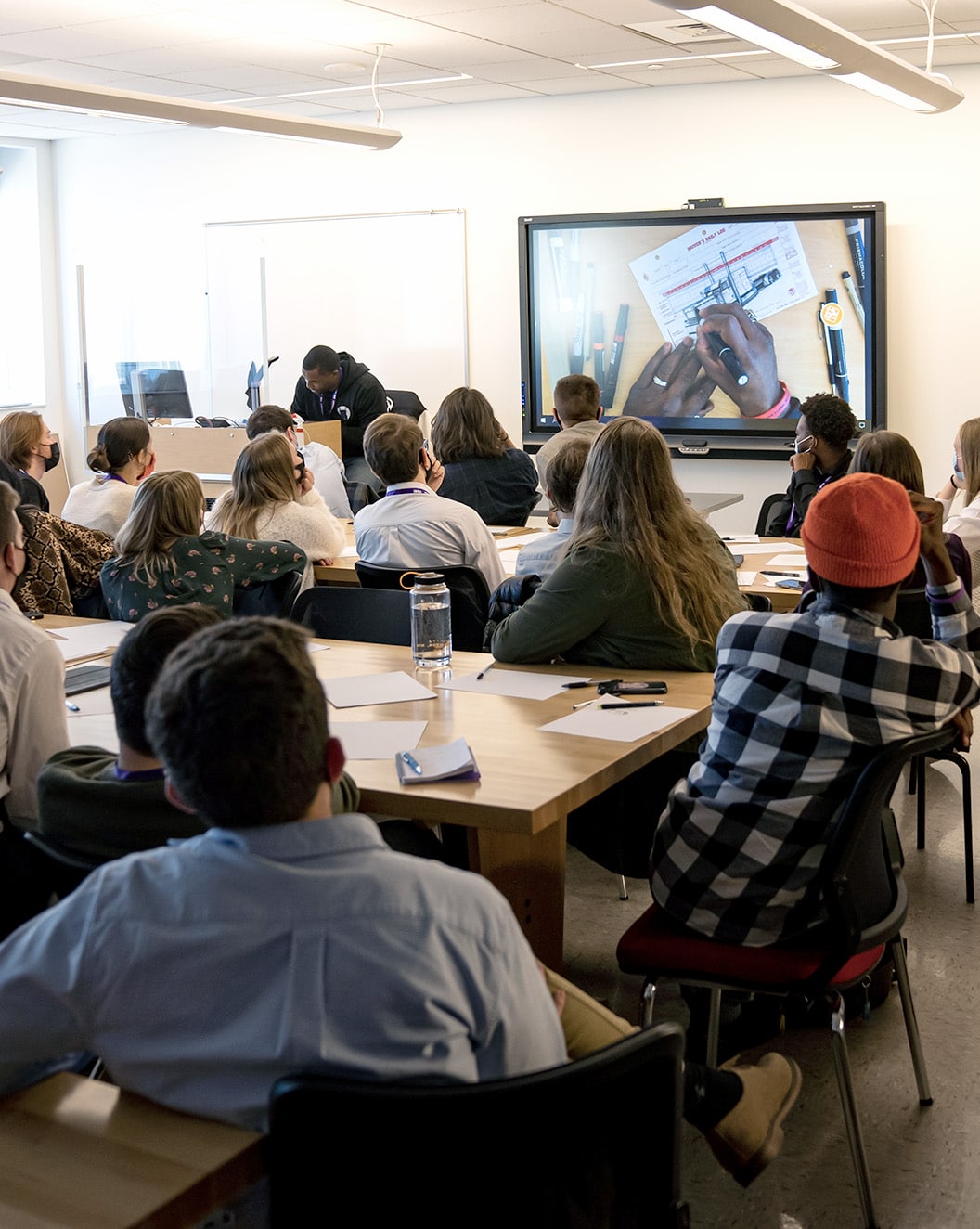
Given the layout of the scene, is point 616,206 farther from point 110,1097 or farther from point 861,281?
point 110,1097

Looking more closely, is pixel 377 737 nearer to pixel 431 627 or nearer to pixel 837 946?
pixel 431 627

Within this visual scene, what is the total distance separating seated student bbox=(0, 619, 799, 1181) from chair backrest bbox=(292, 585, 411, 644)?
7.57 ft

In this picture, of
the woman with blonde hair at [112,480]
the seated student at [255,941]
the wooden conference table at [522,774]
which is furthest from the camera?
the woman with blonde hair at [112,480]

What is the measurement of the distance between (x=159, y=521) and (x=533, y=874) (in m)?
1.67

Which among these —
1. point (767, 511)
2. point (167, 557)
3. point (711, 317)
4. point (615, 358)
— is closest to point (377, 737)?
point (167, 557)

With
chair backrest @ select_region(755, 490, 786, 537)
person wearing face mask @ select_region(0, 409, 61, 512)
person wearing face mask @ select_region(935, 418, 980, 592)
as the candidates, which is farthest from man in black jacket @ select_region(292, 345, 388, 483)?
person wearing face mask @ select_region(935, 418, 980, 592)

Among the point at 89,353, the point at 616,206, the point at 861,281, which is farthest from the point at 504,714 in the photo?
the point at 89,353

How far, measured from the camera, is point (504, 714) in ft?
9.00

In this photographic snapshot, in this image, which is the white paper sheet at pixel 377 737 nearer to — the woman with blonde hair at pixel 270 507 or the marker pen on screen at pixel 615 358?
the woman with blonde hair at pixel 270 507

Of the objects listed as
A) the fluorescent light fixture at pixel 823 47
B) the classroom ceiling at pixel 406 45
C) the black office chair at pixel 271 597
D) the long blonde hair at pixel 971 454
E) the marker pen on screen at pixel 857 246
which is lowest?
→ the black office chair at pixel 271 597

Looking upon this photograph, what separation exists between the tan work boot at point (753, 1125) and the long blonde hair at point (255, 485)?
3.01 meters

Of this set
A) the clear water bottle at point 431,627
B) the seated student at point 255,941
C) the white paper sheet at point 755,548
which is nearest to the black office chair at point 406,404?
the white paper sheet at point 755,548

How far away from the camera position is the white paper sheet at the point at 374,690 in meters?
2.89

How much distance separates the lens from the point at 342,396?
25.2 feet
